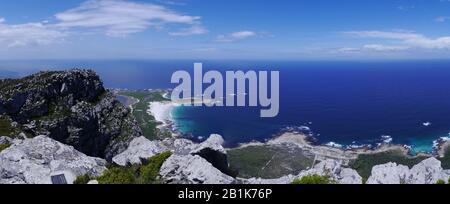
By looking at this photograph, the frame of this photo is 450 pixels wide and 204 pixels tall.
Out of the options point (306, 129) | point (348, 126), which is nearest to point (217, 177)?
point (306, 129)

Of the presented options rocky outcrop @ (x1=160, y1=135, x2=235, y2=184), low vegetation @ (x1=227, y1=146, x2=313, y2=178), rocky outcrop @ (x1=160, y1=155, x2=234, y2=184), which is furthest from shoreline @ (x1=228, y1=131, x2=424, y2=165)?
rocky outcrop @ (x1=160, y1=155, x2=234, y2=184)

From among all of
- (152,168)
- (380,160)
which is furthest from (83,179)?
(380,160)

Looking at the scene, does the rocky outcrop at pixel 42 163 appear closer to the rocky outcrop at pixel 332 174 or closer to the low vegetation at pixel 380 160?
the rocky outcrop at pixel 332 174

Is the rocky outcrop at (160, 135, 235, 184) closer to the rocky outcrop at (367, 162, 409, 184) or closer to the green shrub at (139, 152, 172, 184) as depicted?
the green shrub at (139, 152, 172, 184)

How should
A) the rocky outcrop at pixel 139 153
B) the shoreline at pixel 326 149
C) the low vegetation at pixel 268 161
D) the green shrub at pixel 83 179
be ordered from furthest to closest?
1. the shoreline at pixel 326 149
2. the low vegetation at pixel 268 161
3. the rocky outcrop at pixel 139 153
4. the green shrub at pixel 83 179

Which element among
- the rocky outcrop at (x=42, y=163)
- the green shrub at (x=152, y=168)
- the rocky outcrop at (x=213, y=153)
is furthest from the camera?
the rocky outcrop at (x=213, y=153)

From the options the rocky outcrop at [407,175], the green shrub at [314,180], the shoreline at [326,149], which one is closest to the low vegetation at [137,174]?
the green shrub at [314,180]
